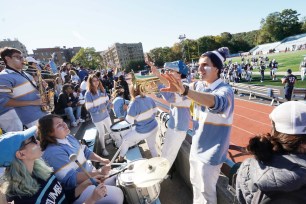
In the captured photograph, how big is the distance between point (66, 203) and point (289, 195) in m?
2.05

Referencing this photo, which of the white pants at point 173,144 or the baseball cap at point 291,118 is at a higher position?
the baseball cap at point 291,118

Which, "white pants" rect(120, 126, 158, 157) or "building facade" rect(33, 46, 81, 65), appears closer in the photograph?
"white pants" rect(120, 126, 158, 157)

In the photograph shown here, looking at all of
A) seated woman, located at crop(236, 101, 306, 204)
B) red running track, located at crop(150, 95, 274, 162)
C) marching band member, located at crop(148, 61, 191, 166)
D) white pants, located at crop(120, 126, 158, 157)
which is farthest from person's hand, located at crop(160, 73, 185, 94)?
red running track, located at crop(150, 95, 274, 162)

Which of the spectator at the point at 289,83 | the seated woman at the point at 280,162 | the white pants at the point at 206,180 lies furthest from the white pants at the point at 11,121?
the spectator at the point at 289,83

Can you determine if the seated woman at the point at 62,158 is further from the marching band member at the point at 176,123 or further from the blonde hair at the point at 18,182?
the marching band member at the point at 176,123

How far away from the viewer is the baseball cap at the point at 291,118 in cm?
138

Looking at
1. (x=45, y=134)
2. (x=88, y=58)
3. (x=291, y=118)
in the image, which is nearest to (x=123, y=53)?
(x=88, y=58)

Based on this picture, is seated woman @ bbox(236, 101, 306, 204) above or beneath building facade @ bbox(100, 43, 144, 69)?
beneath

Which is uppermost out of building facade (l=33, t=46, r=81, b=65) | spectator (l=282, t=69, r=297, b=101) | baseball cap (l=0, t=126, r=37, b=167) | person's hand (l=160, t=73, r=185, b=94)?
building facade (l=33, t=46, r=81, b=65)

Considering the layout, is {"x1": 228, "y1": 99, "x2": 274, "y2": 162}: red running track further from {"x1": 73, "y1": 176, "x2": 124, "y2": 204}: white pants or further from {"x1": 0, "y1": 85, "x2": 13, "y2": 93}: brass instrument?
{"x1": 0, "y1": 85, "x2": 13, "y2": 93}: brass instrument

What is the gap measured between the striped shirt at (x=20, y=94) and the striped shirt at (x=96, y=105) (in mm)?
1543

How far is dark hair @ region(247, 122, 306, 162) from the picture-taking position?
140cm

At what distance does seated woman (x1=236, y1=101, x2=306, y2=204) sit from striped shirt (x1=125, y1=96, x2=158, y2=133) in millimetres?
2776

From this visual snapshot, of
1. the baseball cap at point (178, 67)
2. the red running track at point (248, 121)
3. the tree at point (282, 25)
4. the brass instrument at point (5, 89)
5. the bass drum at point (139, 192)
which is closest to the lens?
the bass drum at point (139, 192)
